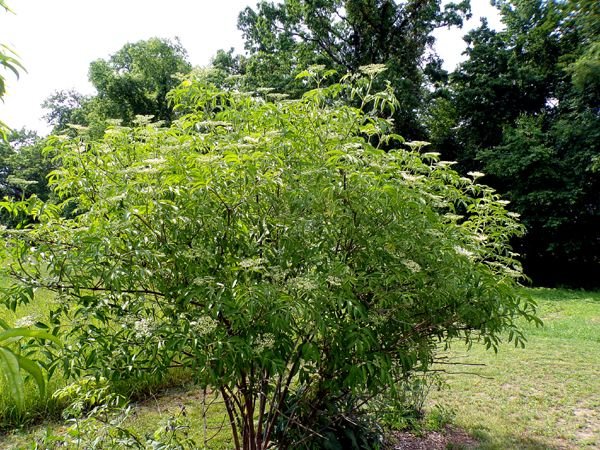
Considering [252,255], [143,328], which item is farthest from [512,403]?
[143,328]

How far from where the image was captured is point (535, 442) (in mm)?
3264

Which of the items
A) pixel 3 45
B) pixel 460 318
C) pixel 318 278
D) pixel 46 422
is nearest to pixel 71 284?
pixel 318 278

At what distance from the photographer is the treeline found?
13555 mm

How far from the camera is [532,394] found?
4.32 m

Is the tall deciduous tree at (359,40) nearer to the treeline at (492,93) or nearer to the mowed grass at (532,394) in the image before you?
the treeline at (492,93)

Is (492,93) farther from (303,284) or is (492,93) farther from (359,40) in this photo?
(303,284)

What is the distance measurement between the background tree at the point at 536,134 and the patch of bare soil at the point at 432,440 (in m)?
11.8

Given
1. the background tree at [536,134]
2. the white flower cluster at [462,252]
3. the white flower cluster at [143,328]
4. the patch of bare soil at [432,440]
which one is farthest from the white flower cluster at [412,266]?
the background tree at [536,134]

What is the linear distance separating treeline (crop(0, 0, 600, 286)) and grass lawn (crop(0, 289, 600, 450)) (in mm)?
8607

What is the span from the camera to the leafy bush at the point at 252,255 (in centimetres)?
165

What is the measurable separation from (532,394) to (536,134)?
11772 millimetres

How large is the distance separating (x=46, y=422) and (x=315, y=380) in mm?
2696

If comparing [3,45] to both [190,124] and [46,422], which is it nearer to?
[190,124]

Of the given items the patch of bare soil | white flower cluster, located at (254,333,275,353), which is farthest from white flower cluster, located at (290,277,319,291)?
the patch of bare soil
